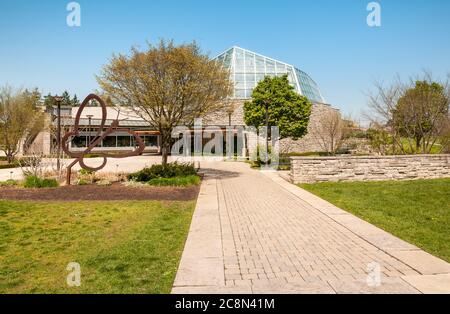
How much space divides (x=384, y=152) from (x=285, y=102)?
11.3 m

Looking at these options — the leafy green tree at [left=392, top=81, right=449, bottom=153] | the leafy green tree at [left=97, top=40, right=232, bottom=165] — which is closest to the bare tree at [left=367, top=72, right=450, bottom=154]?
the leafy green tree at [left=392, top=81, right=449, bottom=153]

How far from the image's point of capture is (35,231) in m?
7.27

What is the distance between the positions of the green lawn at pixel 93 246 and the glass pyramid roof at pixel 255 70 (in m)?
32.6

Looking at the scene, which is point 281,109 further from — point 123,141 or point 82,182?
point 123,141

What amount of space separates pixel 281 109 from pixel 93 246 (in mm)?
26321

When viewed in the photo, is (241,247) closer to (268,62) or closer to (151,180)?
(151,180)

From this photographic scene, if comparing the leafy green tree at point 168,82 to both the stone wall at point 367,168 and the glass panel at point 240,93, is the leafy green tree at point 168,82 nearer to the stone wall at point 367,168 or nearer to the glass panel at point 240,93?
the stone wall at point 367,168

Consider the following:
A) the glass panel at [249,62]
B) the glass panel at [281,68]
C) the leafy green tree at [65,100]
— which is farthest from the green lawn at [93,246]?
the leafy green tree at [65,100]

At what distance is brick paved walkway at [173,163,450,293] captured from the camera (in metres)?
4.39

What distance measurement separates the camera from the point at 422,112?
1972 cm
